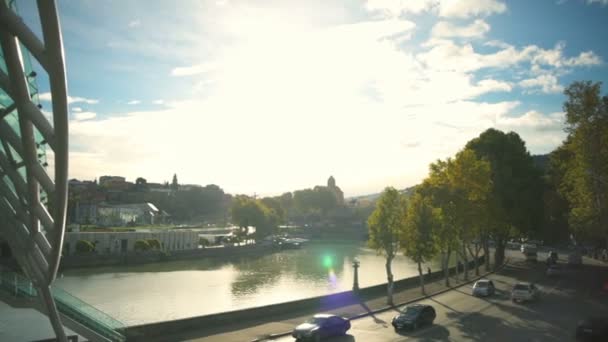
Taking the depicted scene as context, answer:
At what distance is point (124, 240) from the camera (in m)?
74.4

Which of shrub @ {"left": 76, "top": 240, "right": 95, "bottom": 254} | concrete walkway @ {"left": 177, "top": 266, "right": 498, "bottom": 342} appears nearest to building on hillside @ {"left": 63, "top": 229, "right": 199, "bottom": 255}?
shrub @ {"left": 76, "top": 240, "right": 95, "bottom": 254}

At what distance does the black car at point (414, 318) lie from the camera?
24163 mm

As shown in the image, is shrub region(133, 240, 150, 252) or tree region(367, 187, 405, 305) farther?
shrub region(133, 240, 150, 252)

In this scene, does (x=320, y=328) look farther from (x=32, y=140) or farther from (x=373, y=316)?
(x=32, y=140)

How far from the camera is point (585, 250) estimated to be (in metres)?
87.5

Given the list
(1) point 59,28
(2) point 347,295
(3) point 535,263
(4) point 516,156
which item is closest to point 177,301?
(2) point 347,295

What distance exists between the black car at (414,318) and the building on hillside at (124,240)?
54.2 m

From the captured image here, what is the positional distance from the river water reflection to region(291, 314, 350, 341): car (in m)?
16.3

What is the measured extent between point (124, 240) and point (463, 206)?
55.7 metres

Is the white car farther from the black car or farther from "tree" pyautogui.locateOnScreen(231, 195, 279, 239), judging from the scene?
"tree" pyautogui.locateOnScreen(231, 195, 279, 239)

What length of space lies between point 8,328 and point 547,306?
3584 centimetres

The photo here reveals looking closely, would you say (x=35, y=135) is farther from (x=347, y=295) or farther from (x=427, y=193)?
(x=427, y=193)

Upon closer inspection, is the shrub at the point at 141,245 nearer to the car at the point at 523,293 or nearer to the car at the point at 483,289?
the car at the point at 483,289

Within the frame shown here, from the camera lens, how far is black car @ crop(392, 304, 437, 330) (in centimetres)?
2416
